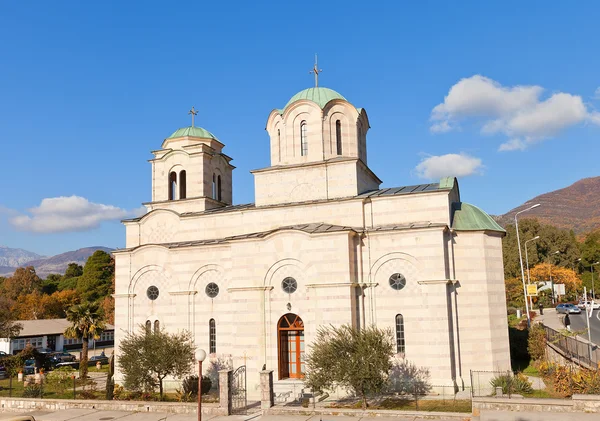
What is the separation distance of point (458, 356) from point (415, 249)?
5.01m

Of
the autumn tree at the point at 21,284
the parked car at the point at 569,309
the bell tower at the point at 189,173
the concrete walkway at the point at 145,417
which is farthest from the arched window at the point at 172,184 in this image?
the autumn tree at the point at 21,284

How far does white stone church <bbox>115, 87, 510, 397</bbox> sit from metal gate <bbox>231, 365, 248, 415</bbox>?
1.23 feet

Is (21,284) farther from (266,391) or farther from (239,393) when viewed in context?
(266,391)

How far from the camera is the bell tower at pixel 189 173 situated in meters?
31.3

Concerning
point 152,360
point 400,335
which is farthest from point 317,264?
point 152,360

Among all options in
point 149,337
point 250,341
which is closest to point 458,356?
point 250,341

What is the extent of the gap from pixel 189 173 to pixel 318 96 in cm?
879

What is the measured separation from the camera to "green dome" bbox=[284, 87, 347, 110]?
29.0 metres

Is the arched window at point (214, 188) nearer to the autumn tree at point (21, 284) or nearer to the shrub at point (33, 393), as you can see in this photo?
the shrub at point (33, 393)

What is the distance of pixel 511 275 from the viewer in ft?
220

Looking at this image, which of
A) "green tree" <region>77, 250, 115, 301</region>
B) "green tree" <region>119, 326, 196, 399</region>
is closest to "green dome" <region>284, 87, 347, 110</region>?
"green tree" <region>119, 326, 196, 399</region>

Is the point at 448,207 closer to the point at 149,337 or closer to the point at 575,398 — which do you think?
the point at 575,398

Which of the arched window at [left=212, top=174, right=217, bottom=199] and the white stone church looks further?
the arched window at [left=212, top=174, right=217, bottom=199]

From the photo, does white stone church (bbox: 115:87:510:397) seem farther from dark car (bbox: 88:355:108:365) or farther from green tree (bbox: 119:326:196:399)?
dark car (bbox: 88:355:108:365)
